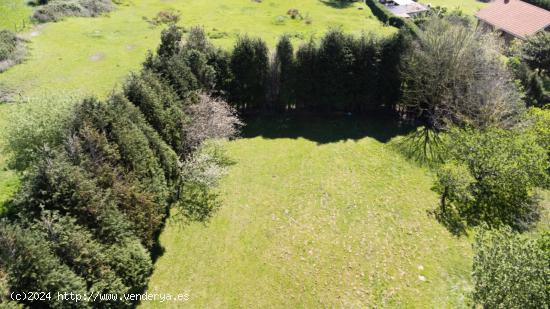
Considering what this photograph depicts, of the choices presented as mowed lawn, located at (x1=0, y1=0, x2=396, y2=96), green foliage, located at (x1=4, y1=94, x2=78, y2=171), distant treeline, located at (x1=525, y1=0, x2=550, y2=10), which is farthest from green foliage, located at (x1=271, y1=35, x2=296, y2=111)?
distant treeline, located at (x1=525, y1=0, x2=550, y2=10)

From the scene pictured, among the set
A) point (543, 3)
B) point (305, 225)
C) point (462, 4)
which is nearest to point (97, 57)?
point (305, 225)

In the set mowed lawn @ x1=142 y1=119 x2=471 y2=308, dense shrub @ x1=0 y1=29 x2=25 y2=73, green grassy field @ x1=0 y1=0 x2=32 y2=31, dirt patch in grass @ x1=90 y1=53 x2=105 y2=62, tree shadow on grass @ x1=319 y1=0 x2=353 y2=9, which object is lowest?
mowed lawn @ x1=142 y1=119 x2=471 y2=308

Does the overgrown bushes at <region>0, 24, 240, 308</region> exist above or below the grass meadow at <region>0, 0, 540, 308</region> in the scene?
above

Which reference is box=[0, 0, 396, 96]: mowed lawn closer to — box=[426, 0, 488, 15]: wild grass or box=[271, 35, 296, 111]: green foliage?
box=[271, 35, 296, 111]: green foliage

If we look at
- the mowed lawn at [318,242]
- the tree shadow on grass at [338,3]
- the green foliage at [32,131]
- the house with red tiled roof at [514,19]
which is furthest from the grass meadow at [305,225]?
the house with red tiled roof at [514,19]

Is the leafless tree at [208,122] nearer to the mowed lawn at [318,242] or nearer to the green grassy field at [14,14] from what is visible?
the mowed lawn at [318,242]

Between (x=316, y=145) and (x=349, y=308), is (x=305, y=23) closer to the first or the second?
(x=316, y=145)

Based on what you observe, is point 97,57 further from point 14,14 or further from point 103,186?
point 103,186
